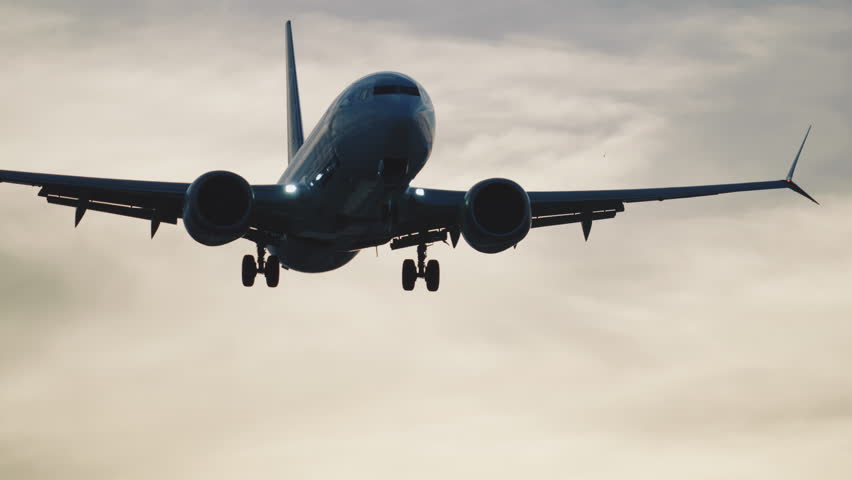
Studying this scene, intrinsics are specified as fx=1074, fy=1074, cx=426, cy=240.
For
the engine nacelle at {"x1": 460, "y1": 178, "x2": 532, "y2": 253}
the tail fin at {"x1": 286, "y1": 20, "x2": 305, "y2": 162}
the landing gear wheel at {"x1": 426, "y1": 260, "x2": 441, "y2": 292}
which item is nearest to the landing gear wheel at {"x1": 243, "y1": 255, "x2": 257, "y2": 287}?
the landing gear wheel at {"x1": 426, "y1": 260, "x2": 441, "y2": 292}

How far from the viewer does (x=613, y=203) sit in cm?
3472

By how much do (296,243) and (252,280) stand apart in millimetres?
3719

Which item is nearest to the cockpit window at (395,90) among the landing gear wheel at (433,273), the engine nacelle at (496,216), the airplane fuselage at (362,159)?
the airplane fuselage at (362,159)

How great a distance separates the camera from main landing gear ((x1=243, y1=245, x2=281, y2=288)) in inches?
1421

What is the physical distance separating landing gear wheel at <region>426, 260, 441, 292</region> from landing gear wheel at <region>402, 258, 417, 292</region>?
0.47 meters

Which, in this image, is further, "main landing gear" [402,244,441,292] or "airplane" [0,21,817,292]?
"main landing gear" [402,244,441,292]

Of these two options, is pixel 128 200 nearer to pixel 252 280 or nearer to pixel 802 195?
pixel 252 280

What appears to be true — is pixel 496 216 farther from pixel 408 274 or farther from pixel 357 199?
pixel 408 274


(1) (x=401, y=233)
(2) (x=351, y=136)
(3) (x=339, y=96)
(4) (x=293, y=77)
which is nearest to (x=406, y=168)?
(2) (x=351, y=136)

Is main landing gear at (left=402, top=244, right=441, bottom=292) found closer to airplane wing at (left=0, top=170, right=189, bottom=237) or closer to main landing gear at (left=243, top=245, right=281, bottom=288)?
main landing gear at (left=243, top=245, right=281, bottom=288)

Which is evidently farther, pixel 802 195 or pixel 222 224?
pixel 802 195

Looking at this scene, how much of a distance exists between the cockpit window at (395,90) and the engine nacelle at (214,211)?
4499 mm

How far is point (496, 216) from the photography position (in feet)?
99.8

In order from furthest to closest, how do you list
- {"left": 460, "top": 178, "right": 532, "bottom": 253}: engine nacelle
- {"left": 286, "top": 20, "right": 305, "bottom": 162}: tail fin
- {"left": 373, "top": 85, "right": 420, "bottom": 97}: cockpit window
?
1. {"left": 286, "top": 20, "right": 305, "bottom": 162}: tail fin
2. {"left": 460, "top": 178, "right": 532, "bottom": 253}: engine nacelle
3. {"left": 373, "top": 85, "right": 420, "bottom": 97}: cockpit window
